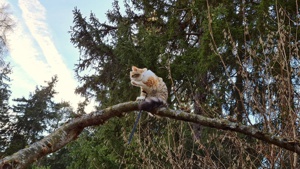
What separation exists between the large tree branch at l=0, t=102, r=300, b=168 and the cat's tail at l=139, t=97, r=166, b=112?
0.05 m

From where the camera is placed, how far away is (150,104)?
213cm

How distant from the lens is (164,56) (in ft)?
22.7

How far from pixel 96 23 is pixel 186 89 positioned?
3663mm

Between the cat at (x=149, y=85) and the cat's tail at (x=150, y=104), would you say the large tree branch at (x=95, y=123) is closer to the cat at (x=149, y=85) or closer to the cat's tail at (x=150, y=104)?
the cat's tail at (x=150, y=104)

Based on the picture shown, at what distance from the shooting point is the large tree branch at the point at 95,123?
1739mm

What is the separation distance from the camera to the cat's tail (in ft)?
6.89

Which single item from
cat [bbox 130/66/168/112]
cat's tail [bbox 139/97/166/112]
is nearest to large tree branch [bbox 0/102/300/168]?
cat's tail [bbox 139/97/166/112]

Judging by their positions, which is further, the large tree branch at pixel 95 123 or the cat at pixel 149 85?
the cat at pixel 149 85

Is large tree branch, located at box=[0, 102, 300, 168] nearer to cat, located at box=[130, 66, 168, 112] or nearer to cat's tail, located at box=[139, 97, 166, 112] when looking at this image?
cat's tail, located at box=[139, 97, 166, 112]

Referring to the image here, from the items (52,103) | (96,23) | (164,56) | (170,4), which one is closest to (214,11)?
(164,56)

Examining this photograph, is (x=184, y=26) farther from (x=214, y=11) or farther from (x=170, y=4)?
(x=214, y=11)

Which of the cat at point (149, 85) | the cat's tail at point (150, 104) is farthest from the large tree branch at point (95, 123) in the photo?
the cat at point (149, 85)

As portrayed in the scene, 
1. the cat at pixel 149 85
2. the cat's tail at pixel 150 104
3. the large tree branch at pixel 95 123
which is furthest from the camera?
the cat at pixel 149 85

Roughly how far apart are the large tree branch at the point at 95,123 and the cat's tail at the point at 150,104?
0.16 ft
